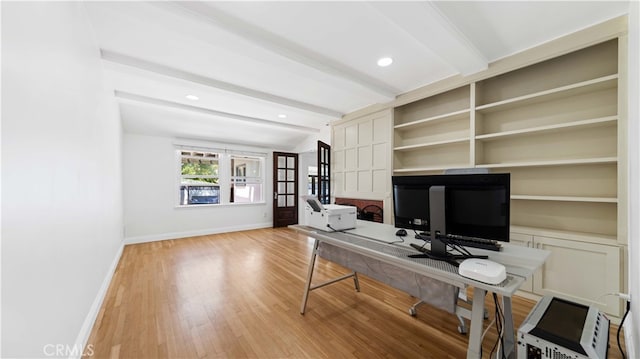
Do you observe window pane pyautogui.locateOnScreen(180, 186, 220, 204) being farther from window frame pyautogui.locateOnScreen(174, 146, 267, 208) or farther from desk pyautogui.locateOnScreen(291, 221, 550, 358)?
desk pyautogui.locateOnScreen(291, 221, 550, 358)

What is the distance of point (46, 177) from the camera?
114cm

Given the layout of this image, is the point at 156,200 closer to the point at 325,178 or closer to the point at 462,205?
the point at 325,178

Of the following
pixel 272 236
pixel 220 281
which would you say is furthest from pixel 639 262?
pixel 272 236

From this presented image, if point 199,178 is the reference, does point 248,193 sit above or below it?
below

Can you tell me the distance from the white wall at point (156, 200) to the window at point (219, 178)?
0.71 ft

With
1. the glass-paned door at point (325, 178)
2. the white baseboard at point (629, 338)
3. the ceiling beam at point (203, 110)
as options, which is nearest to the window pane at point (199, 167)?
the ceiling beam at point (203, 110)

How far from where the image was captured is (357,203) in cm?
434

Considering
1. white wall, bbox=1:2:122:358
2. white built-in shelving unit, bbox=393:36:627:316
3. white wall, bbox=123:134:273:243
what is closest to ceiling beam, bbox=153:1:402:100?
white wall, bbox=1:2:122:358

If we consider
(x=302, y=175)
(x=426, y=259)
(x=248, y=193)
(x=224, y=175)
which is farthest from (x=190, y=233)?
Answer: (x=426, y=259)

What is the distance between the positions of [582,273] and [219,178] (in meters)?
6.32

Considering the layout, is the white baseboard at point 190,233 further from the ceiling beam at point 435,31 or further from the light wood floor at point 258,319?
the ceiling beam at point 435,31

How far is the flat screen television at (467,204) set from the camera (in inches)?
49.4

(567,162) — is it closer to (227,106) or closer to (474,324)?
(474,324)

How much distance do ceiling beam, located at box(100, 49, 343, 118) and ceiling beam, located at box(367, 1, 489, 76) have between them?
2.12 metres
